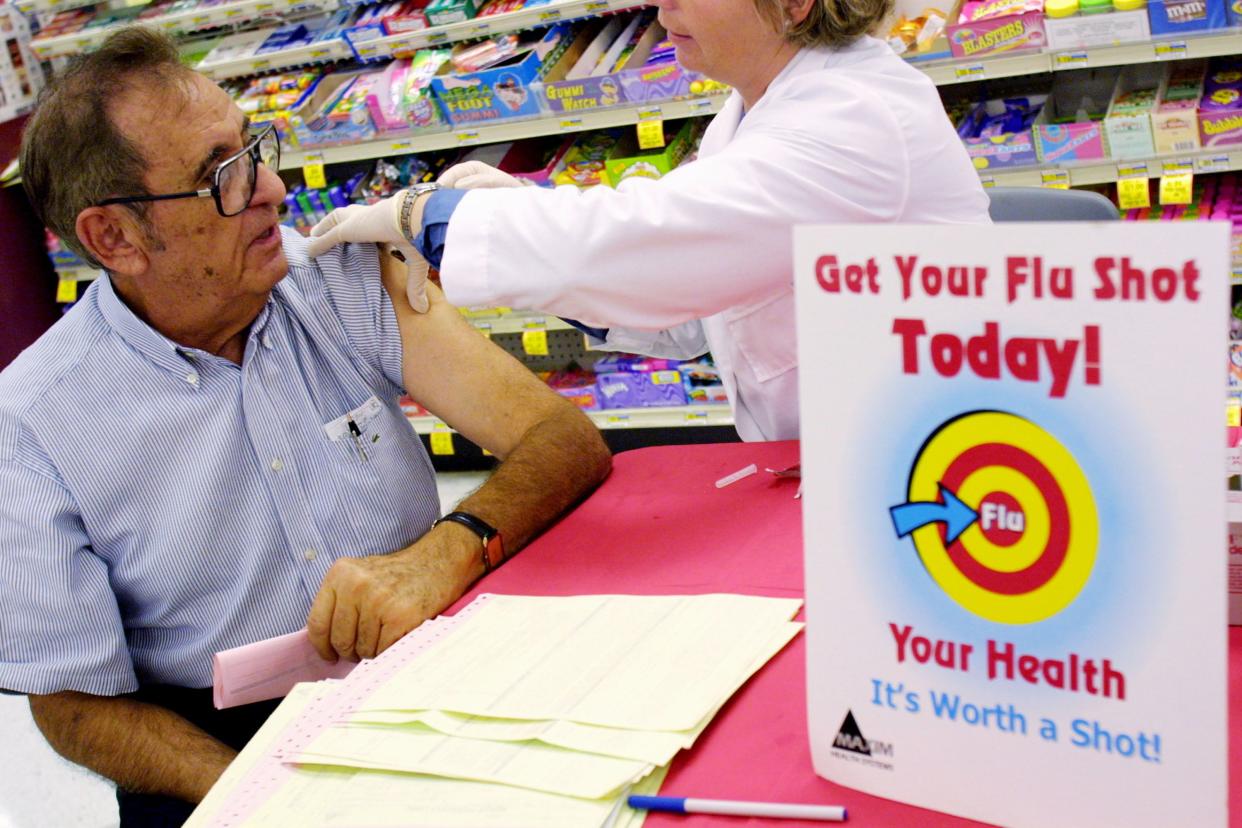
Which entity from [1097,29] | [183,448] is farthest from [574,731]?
[1097,29]

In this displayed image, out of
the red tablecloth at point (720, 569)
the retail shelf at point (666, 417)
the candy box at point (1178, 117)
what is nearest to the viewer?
the red tablecloth at point (720, 569)

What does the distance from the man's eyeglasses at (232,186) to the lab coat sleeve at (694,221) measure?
41 centimetres

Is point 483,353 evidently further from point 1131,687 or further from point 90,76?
point 1131,687

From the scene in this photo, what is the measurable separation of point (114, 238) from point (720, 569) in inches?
43.2

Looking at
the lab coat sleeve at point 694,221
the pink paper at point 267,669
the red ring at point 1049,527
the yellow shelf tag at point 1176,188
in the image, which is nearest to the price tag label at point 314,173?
the yellow shelf tag at point 1176,188

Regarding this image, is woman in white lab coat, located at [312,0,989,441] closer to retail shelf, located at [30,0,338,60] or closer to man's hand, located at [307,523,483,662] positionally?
man's hand, located at [307,523,483,662]

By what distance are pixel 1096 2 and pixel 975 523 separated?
2893 mm

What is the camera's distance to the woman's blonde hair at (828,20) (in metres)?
1.79

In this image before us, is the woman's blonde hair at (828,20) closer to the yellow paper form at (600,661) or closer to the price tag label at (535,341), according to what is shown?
the yellow paper form at (600,661)

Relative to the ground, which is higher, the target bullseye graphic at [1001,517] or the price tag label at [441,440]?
the target bullseye graphic at [1001,517]

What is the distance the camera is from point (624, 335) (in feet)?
7.06

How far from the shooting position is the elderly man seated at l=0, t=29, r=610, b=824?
5.58ft

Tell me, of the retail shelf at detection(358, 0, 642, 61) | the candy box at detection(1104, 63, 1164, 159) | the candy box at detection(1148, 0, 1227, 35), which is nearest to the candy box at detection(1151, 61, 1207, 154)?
the candy box at detection(1104, 63, 1164, 159)

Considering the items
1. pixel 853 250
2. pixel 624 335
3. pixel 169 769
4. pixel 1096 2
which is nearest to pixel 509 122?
pixel 1096 2
